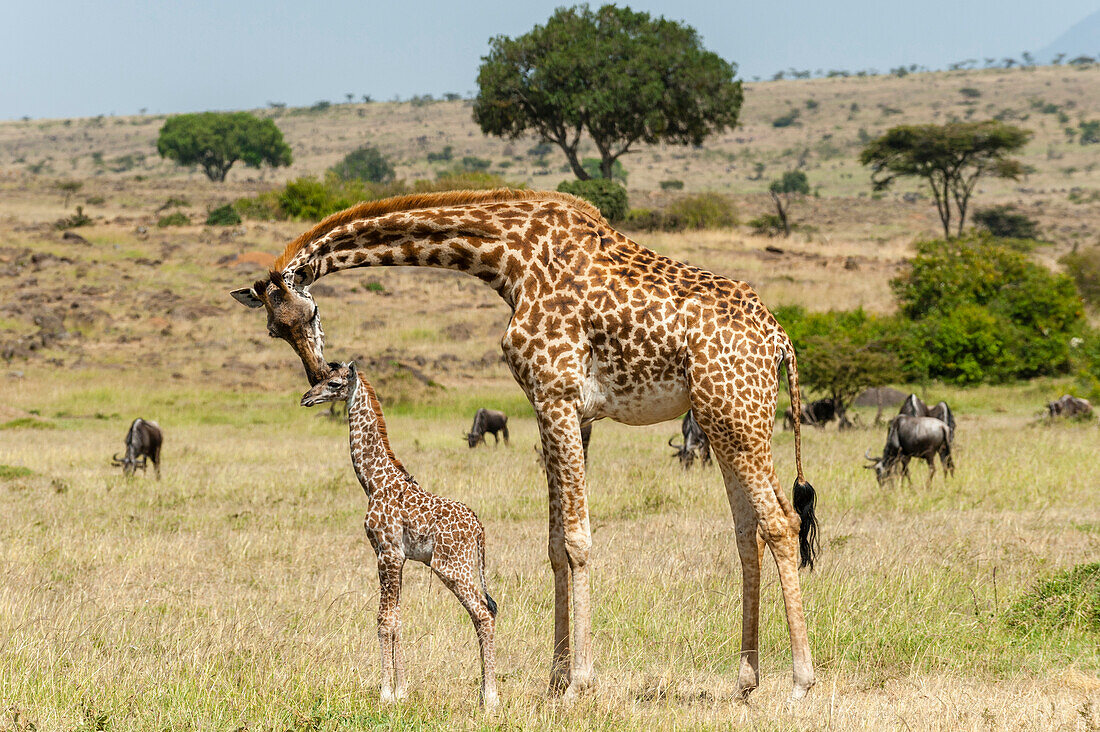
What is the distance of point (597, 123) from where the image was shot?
2165 inches

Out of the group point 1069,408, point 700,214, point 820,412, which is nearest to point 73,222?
point 700,214

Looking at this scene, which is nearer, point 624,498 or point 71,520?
point 71,520

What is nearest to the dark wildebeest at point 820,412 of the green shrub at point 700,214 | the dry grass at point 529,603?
the dry grass at point 529,603

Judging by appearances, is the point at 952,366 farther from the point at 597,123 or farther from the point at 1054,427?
the point at 597,123

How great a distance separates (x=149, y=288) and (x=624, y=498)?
33643 mm

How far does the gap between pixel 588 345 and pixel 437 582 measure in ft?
15.0

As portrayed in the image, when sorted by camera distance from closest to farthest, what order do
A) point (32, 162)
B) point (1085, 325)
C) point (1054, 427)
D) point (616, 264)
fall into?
1. point (616, 264)
2. point (1054, 427)
3. point (1085, 325)
4. point (32, 162)

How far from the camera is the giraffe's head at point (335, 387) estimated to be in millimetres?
6012

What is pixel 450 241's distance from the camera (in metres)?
6.52

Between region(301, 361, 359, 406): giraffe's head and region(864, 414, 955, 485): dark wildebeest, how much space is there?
10.8 meters

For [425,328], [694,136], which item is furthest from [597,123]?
[425,328]

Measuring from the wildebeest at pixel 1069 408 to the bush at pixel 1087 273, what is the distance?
20.1 m

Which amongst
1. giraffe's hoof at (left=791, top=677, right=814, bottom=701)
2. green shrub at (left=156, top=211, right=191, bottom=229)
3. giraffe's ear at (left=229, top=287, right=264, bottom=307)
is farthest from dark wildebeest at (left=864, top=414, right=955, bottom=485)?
green shrub at (left=156, top=211, right=191, bottom=229)

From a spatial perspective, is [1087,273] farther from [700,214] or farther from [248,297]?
[248,297]
